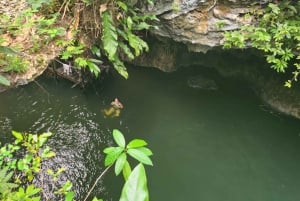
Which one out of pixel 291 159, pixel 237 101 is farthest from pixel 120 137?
pixel 237 101

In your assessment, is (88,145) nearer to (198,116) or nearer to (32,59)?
(32,59)

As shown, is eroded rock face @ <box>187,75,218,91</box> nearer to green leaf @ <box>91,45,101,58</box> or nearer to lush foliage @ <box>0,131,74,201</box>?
green leaf @ <box>91,45,101,58</box>

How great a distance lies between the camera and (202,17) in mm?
4359

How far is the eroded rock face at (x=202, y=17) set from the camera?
4.21 meters

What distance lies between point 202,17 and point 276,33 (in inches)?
38.2

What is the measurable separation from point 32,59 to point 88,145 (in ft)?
4.44

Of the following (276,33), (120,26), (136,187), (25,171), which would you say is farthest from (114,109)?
(136,187)

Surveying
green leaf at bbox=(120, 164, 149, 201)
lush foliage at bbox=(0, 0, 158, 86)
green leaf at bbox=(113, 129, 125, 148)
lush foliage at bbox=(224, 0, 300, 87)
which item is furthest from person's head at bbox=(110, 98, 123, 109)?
green leaf at bbox=(120, 164, 149, 201)

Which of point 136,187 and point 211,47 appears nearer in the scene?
point 136,187

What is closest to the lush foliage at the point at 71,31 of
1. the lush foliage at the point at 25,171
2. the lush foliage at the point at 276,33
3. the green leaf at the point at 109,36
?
the green leaf at the point at 109,36

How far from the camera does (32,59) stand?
4043mm

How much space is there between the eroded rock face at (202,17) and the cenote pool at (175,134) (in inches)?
48.2

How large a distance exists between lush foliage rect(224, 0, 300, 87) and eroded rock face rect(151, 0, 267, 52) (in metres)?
0.14

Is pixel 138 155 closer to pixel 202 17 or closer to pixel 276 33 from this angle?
pixel 276 33
